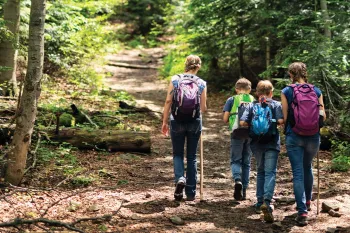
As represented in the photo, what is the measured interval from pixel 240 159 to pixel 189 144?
2.69ft

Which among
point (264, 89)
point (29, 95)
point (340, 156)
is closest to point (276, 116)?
point (264, 89)

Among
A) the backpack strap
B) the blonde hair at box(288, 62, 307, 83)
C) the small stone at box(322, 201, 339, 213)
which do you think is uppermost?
the blonde hair at box(288, 62, 307, 83)

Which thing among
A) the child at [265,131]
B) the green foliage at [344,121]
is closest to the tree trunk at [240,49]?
the green foliage at [344,121]

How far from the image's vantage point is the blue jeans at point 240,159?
20.8 ft

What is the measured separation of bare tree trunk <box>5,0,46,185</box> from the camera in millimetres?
5758

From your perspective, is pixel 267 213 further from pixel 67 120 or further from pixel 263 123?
pixel 67 120

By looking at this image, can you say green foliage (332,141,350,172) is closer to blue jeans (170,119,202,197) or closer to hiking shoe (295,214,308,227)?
hiking shoe (295,214,308,227)

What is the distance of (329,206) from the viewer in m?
5.71

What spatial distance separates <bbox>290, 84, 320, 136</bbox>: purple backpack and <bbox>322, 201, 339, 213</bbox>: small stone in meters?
1.08

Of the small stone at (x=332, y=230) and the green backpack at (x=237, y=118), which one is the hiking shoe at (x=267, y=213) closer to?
the small stone at (x=332, y=230)

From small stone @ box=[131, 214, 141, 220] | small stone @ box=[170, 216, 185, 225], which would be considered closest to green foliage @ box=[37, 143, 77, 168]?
small stone @ box=[131, 214, 141, 220]

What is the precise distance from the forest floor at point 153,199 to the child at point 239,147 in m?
0.26

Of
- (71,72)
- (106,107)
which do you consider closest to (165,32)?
(71,72)

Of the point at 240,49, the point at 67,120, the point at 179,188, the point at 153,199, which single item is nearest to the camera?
the point at 179,188
